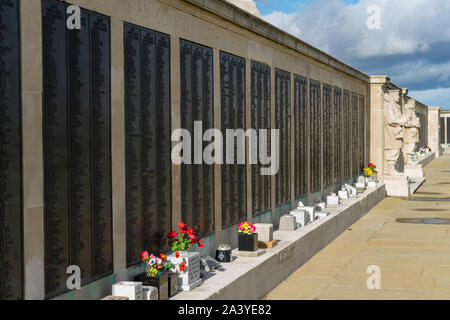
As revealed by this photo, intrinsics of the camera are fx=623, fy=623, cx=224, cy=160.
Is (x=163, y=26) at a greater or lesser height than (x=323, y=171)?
greater

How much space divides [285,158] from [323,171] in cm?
343

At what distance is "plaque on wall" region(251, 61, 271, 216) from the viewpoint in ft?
35.7

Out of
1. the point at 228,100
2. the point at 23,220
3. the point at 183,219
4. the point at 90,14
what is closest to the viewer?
the point at 23,220

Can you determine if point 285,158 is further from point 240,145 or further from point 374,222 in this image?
point 374,222

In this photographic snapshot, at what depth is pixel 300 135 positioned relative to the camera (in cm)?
1375

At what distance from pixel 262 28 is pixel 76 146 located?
605cm

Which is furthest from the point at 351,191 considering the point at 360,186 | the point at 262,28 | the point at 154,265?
the point at 154,265

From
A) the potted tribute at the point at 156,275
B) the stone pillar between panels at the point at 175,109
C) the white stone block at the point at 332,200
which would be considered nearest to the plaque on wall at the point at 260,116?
the stone pillar between panels at the point at 175,109

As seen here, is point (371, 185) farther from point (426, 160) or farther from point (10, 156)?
point (426, 160)

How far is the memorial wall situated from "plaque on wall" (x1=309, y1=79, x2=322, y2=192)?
2.90 m

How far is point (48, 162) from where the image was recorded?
546 cm

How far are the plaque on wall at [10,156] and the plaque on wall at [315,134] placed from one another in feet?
33.4

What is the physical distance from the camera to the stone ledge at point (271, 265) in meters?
7.23
